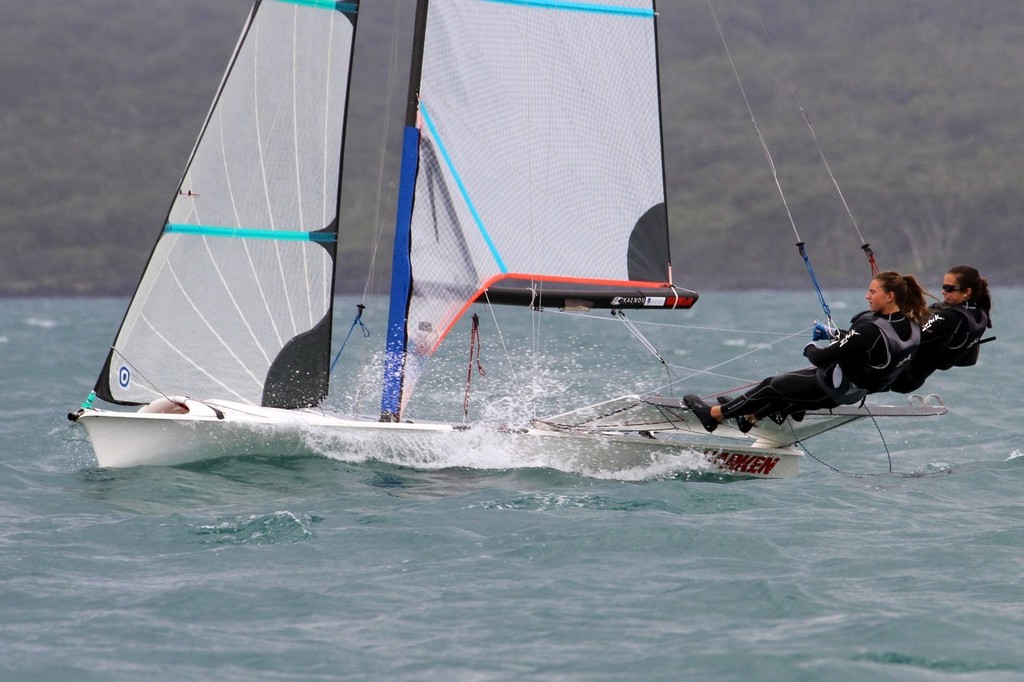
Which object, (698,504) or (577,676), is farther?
(698,504)

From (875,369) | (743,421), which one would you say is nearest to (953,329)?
(875,369)

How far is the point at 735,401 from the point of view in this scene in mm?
8711

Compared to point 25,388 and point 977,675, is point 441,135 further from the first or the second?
point 25,388

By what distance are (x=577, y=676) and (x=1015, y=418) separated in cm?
921

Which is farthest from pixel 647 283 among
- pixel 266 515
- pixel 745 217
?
pixel 745 217

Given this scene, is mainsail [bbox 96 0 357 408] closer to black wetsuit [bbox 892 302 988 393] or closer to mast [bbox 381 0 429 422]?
mast [bbox 381 0 429 422]

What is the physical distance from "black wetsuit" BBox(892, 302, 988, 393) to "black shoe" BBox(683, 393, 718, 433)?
1.22 meters

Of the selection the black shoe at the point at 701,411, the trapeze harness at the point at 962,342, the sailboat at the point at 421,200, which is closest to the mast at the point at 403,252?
the sailboat at the point at 421,200

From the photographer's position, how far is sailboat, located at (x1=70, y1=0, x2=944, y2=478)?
31.2ft

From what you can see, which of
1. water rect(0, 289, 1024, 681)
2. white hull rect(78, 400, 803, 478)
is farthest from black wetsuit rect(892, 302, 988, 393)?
white hull rect(78, 400, 803, 478)

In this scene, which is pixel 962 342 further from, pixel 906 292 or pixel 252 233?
pixel 252 233

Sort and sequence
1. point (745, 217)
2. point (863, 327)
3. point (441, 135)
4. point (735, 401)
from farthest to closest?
point (745, 217) → point (441, 135) → point (735, 401) → point (863, 327)

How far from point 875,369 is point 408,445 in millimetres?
3093

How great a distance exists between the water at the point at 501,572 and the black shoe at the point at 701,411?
384 mm
